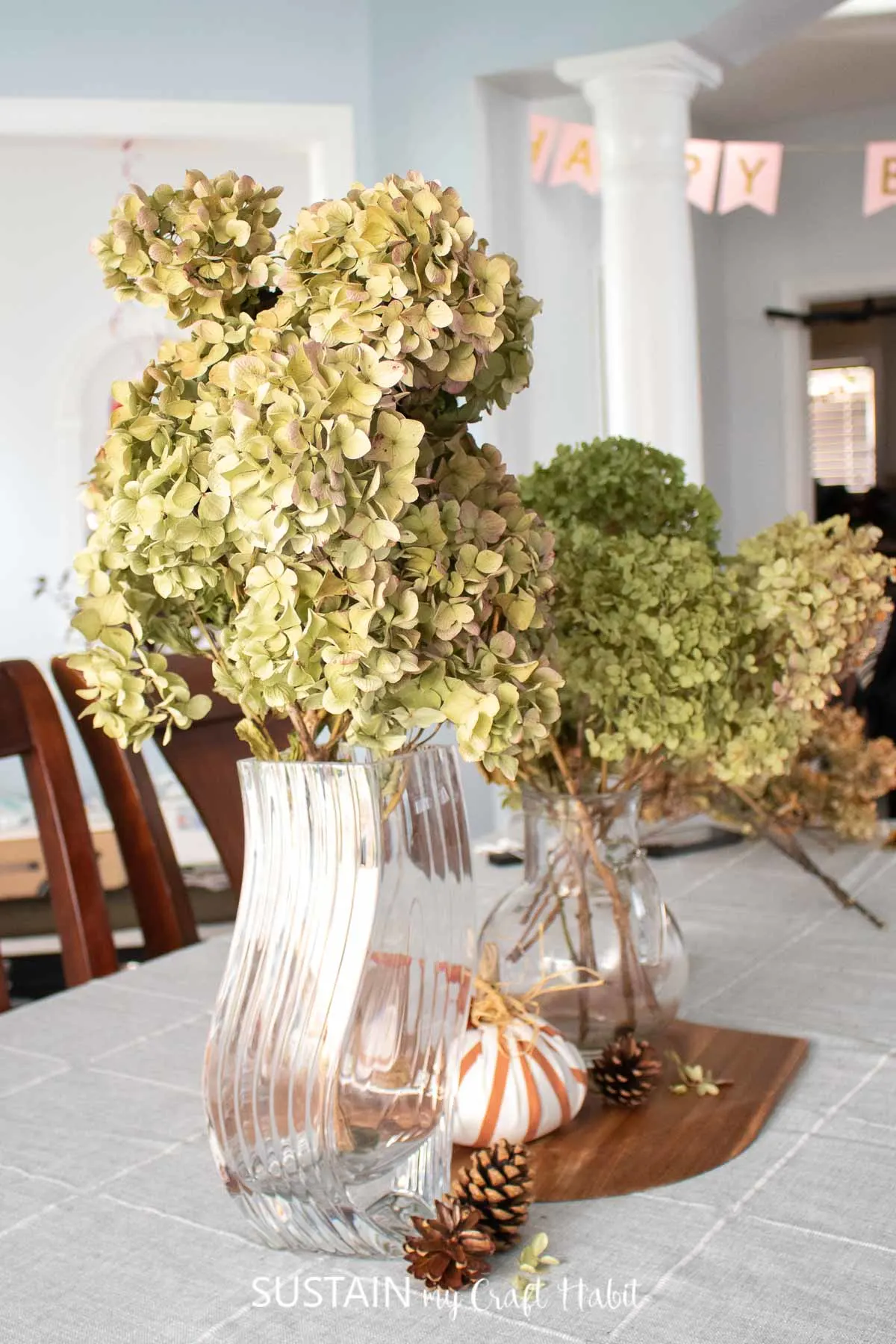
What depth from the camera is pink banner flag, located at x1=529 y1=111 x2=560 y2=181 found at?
3625mm

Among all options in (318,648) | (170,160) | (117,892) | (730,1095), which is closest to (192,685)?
(730,1095)

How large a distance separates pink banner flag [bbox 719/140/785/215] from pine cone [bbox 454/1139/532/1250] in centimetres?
390

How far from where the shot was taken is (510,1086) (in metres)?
0.83

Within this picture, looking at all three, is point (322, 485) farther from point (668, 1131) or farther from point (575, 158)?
point (575, 158)

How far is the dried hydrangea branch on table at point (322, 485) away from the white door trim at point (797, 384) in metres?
5.53

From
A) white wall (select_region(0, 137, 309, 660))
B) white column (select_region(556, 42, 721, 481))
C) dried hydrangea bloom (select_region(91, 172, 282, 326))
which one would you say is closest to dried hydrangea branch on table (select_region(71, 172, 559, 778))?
dried hydrangea bloom (select_region(91, 172, 282, 326))

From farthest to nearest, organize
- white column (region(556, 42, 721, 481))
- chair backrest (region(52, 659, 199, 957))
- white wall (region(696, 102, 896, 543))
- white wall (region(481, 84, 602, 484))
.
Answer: white wall (region(696, 102, 896, 543)), white wall (region(481, 84, 602, 484)), white column (region(556, 42, 721, 481)), chair backrest (region(52, 659, 199, 957))

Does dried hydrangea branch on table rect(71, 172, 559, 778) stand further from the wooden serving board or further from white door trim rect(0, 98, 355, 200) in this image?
white door trim rect(0, 98, 355, 200)

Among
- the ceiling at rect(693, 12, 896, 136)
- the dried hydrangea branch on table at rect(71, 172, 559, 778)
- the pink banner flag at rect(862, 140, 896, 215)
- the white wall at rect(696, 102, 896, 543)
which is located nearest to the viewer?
the dried hydrangea branch on table at rect(71, 172, 559, 778)

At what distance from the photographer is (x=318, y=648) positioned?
635 mm

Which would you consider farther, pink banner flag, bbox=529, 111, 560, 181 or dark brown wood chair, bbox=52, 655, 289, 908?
pink banner flag, bbox=529, 111, 560, 181

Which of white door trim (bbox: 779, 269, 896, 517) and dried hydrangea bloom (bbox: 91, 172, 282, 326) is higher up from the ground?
white door trim (bbox: 779, 269, 896, 517)

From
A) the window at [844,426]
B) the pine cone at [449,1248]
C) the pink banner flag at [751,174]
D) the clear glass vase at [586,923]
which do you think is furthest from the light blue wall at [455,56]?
the window at [844,426]

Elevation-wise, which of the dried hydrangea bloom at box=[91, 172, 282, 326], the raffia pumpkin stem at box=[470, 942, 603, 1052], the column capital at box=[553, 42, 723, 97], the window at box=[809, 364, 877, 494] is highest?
the column capital at box=[553, 42, 723, 97]
